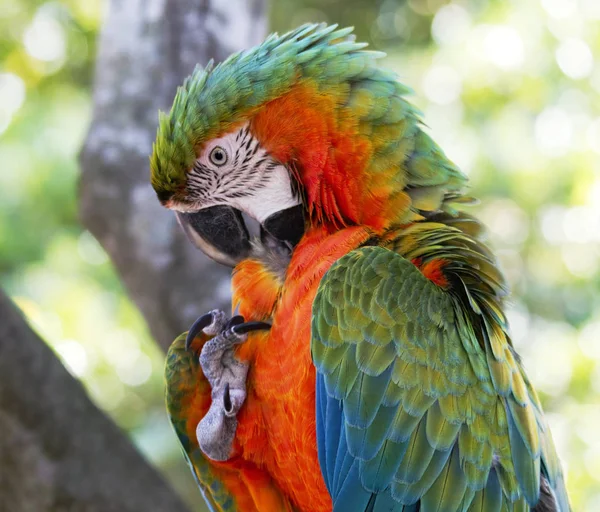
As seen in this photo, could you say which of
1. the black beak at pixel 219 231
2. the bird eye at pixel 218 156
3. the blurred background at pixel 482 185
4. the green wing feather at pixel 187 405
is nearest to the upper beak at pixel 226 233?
the black beak at pixel 219 231

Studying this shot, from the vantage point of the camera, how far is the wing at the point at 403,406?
4.86 feet

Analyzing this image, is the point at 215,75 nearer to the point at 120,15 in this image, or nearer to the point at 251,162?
the point at 251,162

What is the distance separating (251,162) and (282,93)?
19cm

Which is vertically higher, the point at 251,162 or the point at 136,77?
the point at 136,77

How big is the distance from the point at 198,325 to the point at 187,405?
9.2 inches

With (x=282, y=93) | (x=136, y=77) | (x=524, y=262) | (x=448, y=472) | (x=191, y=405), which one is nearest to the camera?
(x=448, y=472)

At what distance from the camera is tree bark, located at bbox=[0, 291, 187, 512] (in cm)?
198

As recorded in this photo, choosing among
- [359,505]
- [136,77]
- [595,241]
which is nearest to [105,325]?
[136,77]

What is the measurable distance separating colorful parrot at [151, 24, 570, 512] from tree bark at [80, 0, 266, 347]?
1.98ft

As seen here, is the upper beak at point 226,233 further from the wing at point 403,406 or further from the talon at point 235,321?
the wing at point 403,406

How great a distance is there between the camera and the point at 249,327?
1.77 metres

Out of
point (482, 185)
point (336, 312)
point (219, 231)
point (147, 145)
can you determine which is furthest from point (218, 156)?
point (482, 185)

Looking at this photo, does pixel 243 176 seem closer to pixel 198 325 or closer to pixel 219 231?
pixel 219 231

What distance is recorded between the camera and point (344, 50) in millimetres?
1757
